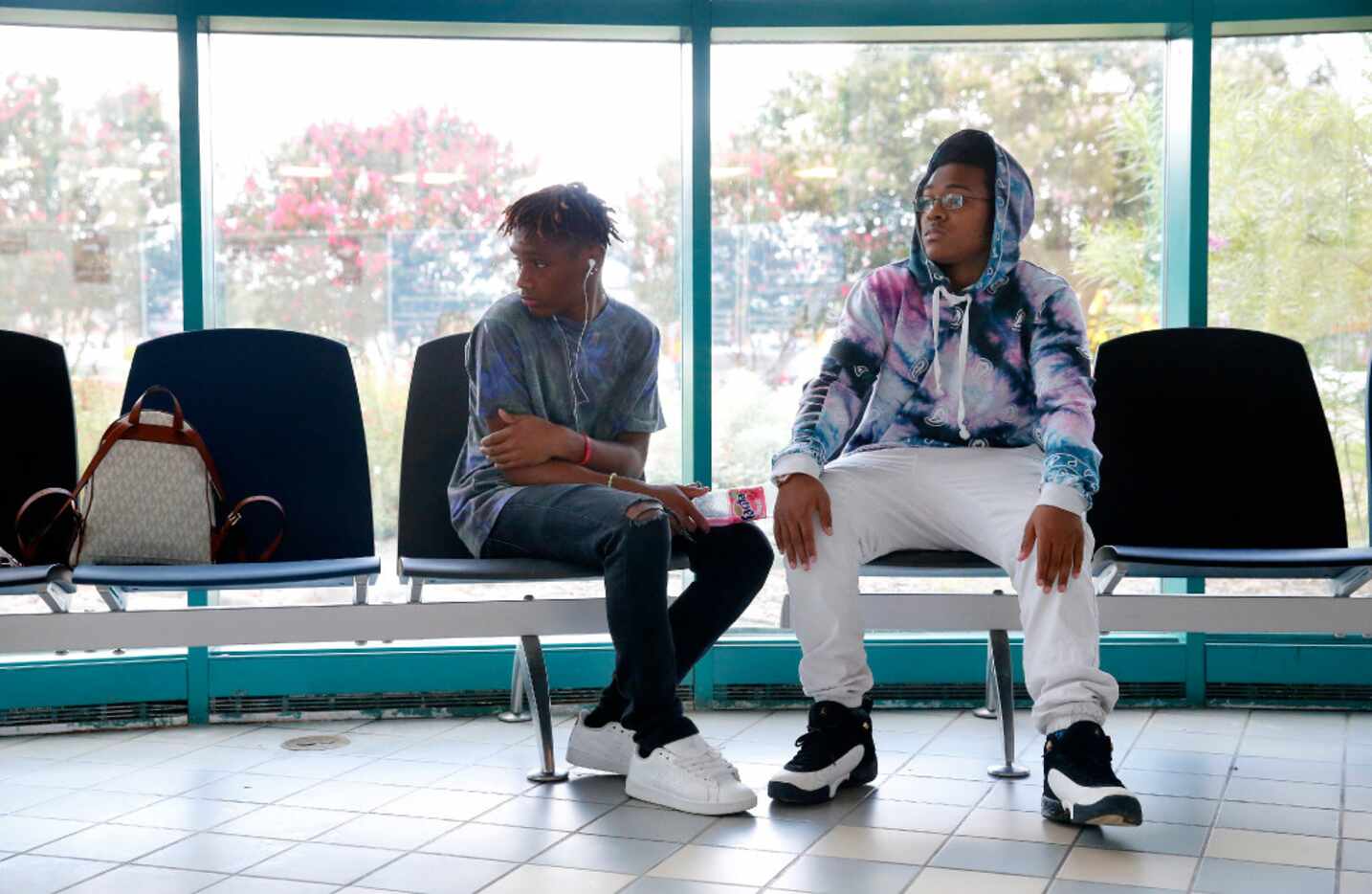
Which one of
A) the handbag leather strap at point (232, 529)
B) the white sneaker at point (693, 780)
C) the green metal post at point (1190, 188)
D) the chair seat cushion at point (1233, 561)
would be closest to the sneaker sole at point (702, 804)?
the white sneaker at point (693, 780)

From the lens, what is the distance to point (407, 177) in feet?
11.7

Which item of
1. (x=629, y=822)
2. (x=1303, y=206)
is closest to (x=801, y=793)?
(x=629, y=822)

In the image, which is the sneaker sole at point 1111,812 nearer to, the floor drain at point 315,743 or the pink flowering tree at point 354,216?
the floor drain at point 315,743

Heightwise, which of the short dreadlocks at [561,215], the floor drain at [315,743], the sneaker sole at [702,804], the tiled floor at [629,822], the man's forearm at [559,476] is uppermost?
the short dreadlocks at [561,215]

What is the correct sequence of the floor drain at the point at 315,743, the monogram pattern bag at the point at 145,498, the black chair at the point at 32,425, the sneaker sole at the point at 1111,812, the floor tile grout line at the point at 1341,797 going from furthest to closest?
the floor drain at the point at 315,743 < the black chair at the point at 32,425 < the monogram pattern bag at the point at 145,498 < the sneaker sole at the point at 1111,812 < the floor tile grout line at the point at 1341,797

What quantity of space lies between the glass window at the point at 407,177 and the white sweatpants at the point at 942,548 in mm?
1002

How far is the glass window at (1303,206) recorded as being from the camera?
3586 millimetres

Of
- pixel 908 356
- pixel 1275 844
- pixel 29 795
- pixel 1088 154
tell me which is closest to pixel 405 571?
pixel 29 795

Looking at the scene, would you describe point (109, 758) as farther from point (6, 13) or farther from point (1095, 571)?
point (1095, 571)

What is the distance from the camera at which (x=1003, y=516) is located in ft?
8.49

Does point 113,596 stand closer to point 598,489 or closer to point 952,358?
point 598,489

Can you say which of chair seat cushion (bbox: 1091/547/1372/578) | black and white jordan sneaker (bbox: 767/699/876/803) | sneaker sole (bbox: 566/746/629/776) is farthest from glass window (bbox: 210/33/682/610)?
chair seat cushion (bbox: 1091/547/1372/578)

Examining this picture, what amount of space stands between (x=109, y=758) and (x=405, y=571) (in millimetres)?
892

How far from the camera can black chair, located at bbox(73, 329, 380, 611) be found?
2986 mm
